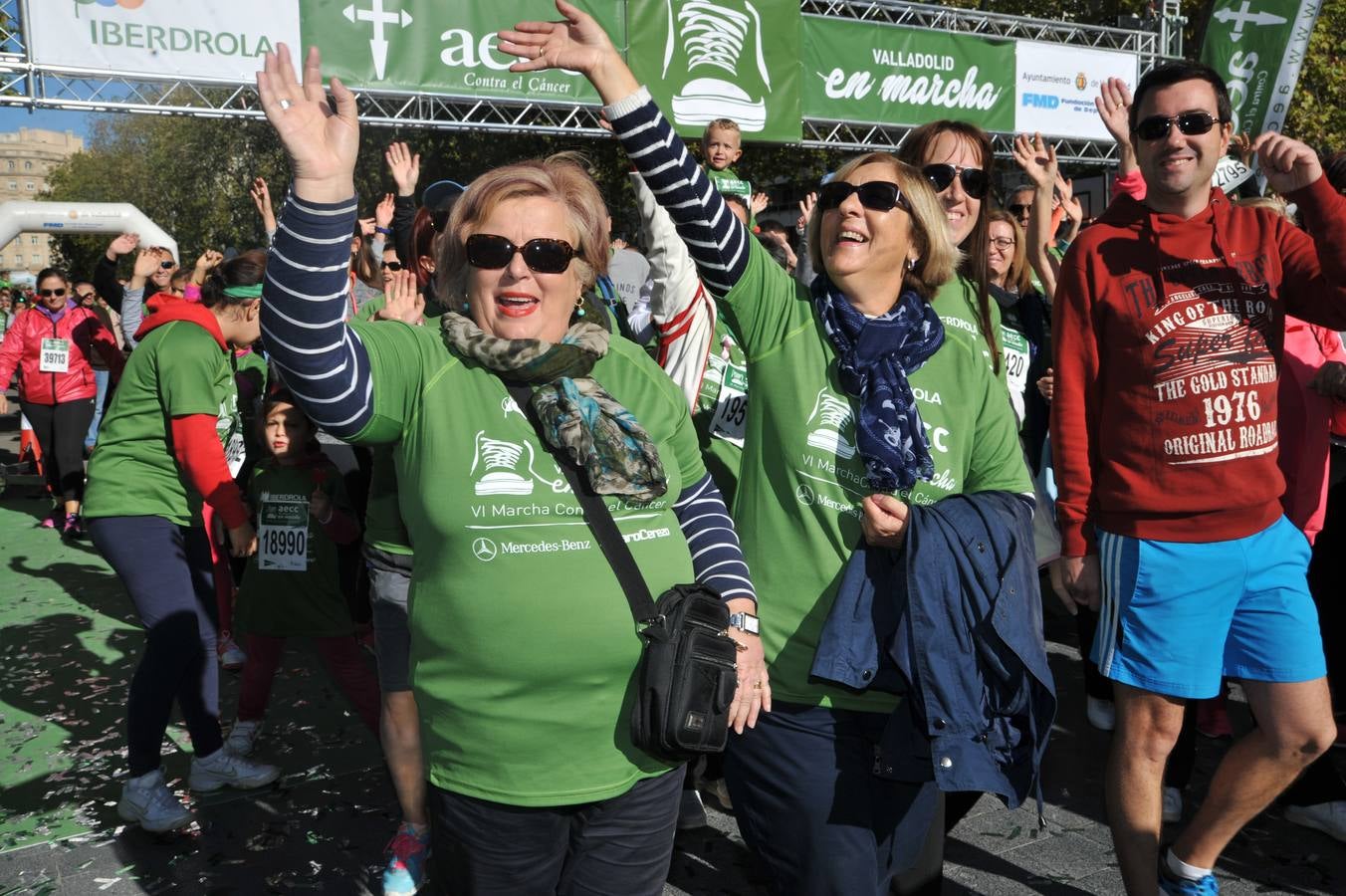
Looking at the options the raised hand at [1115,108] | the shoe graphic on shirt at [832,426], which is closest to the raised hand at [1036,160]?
the raised hand at [1115,108]

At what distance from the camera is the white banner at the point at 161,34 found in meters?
8.84

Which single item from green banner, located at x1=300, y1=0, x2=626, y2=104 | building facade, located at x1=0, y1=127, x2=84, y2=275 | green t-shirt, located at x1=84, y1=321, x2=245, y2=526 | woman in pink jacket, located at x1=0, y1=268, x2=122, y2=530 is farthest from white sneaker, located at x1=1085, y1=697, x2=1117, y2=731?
building facade, located at x1=0, y1=127, x2=84, y2=275

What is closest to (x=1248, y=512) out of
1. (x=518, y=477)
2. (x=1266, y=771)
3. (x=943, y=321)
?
(x=1266, y=771)

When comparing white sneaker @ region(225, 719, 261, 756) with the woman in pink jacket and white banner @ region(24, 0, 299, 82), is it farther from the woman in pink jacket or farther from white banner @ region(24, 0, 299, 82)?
white banner @ region(24, 0, 299, 82)

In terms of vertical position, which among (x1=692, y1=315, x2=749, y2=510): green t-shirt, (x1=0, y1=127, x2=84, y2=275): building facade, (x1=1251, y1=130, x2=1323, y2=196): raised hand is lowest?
(x1=692, y1=315, x2=749, y2=510): green t-shirt

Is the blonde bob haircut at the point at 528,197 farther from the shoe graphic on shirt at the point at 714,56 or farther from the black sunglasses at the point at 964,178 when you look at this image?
the shoe graphic on shirt at the point at 714,56

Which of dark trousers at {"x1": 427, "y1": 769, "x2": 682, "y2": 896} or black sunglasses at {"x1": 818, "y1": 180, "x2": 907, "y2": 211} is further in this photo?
black sunglasses at {"x1": 818, "y1": 180, "x2": 907, "y2": 211}

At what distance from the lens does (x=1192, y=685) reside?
9.89 ft

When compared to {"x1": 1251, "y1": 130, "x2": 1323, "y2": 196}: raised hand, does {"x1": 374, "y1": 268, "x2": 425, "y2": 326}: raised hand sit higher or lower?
lower

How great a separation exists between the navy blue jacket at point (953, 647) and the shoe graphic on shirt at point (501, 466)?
0.74 m

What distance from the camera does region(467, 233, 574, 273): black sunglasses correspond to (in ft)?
7.02

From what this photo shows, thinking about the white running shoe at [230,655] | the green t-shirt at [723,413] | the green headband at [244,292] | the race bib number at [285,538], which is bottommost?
the white running shoe at [230,655]

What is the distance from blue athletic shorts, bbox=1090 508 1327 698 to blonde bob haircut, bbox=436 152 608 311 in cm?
166

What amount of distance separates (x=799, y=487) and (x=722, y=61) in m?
9.33
